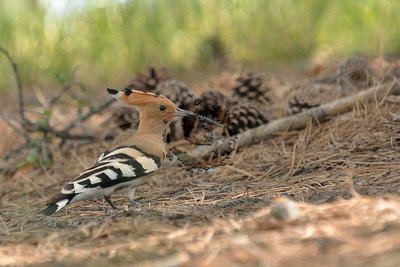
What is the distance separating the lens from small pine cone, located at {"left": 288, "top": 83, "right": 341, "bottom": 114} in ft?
14.8

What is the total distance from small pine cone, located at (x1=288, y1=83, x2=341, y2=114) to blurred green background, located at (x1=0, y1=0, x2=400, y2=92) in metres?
2.48

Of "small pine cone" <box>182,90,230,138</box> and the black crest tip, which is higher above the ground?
the black crest tip

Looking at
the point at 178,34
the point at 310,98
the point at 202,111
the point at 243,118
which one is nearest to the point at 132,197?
the point at 202,111

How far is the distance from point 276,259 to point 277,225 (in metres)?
0.28

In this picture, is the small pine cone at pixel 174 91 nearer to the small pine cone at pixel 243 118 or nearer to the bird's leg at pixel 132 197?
the small pine cone at pixel 243 118

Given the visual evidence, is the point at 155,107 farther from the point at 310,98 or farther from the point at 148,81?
the point at 148,81

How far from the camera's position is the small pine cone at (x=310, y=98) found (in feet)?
14.8

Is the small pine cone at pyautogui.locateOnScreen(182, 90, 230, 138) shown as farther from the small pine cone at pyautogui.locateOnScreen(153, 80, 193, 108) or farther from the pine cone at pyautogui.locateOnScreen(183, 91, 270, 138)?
the small pine cone at pyautogui.locateOnScreen(153, 80, 193, 108)

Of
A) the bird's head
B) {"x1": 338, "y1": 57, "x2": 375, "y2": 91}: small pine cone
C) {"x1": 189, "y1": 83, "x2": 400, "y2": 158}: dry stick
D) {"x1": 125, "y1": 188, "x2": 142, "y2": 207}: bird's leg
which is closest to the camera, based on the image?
{"x1": 125, "y1": 188, "x2": 142, "y2": 207}: bird's leg

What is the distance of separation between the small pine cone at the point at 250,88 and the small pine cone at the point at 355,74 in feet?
1.90

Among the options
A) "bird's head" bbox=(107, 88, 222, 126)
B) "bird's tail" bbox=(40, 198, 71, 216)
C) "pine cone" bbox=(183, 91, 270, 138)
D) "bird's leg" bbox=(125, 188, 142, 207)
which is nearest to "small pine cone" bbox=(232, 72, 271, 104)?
"pine cone" bbox=(183, 91, 270, 138)

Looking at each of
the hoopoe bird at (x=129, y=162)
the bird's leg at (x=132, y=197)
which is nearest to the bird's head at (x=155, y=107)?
the hoopoe bird at (x=129, y=162)

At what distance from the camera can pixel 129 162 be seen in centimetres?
311

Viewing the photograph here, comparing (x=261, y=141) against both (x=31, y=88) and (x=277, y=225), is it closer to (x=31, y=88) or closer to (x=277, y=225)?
(x=277, y=225)
